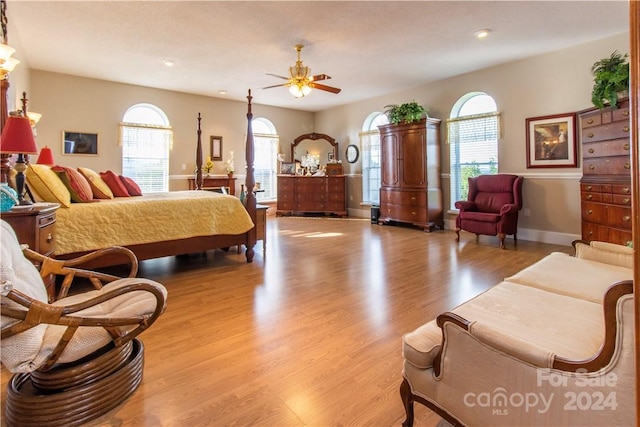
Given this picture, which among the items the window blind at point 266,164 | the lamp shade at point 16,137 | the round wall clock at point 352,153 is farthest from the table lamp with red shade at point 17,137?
the round wall clock at point 352,153

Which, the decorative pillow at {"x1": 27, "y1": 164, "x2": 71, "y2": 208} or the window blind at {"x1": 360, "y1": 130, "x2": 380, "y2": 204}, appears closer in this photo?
the decorative pillow at {"x1": 27, "y1": 164, "x2": 71, "y2": 208}

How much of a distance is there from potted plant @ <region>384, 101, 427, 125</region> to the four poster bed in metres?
3.41

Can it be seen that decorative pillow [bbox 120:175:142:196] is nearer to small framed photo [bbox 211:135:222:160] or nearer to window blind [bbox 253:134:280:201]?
small framed photo [bbox 211:135:222:160]

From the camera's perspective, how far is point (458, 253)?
4.46 meters

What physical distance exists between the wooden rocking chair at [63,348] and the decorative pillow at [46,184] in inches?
62.5

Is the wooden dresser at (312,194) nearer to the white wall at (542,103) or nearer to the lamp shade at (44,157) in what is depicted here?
the white wall at (542,103)

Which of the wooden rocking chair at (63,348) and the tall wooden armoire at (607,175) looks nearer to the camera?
the wooden rocking chair at (63,348)

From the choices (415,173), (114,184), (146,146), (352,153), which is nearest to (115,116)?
(146,146)

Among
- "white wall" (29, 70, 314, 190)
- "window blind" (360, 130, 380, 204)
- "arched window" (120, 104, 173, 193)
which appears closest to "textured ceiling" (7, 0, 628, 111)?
"white wall" (29, 70, 314, 190)

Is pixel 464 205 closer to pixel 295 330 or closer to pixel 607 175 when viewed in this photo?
pixel 607 175

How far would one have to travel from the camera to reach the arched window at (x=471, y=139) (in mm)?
5742

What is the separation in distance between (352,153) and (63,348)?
25.3 ft

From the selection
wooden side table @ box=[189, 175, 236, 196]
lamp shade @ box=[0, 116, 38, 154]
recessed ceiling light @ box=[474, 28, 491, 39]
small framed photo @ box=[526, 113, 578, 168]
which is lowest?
lamp shade @ box=[0, 116, 38, 154]

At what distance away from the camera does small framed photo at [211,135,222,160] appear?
770 centimetres
